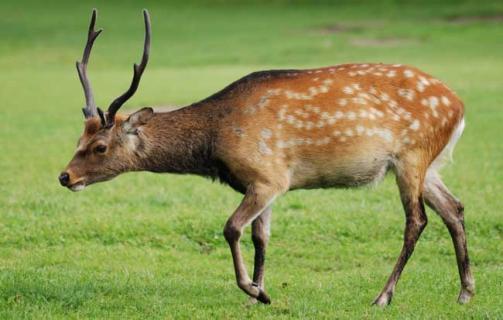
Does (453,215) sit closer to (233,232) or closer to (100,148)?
(233,232)

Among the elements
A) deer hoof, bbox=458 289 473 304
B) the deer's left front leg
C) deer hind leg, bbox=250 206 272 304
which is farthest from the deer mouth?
deer hoof, bbox=458 289 473 304

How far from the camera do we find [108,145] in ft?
24.9

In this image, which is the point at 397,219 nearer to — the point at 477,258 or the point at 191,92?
the point at 477,258

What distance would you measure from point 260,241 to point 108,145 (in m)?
1.41

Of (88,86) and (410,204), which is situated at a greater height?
(88,86)

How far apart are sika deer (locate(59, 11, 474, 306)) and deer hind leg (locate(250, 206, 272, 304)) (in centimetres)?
2

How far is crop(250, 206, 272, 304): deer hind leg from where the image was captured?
7789 mm

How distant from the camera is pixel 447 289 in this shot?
26.1 feet

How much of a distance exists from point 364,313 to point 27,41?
111ft

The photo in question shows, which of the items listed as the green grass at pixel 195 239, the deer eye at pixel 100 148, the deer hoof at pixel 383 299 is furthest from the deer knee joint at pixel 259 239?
the deer eye at pixel 100 148

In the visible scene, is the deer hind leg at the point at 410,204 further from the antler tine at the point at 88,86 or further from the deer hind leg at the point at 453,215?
the antler tine at the point at 88,86

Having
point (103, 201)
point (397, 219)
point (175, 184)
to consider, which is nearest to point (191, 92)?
point (175, 184)

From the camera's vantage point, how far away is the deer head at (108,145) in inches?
296

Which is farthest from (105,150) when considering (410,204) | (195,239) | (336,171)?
(195,239)
